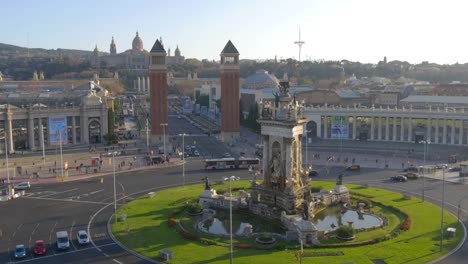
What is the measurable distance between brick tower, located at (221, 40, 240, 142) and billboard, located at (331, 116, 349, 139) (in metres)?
22.2

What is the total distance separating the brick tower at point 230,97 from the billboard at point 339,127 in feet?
72.8

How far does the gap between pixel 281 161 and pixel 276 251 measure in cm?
1344

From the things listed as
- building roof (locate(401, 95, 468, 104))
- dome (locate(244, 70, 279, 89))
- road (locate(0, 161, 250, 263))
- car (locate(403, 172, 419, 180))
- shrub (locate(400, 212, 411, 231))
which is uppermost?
dome (locate(244, 70, 279, 89))

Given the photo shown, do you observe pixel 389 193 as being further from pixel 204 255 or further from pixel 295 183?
pixel 204 255

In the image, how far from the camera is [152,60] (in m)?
106

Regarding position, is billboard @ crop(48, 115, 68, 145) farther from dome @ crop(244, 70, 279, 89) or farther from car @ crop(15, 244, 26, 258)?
dome @ crop(244, 70, 279, 89)

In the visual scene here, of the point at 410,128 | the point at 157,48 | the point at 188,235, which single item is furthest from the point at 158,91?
the point at 188,235

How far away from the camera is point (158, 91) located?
107 meters

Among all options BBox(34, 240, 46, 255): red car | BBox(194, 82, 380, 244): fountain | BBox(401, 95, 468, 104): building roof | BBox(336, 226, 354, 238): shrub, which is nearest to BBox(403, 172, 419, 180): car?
BBox(194, 82, 380, 244): fountain

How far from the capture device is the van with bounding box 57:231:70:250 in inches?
1608

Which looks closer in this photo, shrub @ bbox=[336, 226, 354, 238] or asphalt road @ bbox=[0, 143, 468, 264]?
asphalt road @ bbox=[0, 143, 468, 264]

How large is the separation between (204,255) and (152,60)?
240 ft

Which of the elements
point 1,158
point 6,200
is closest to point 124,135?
point 1,158

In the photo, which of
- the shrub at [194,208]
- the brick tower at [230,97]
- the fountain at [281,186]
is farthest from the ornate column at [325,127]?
the shrub at [194,208]
